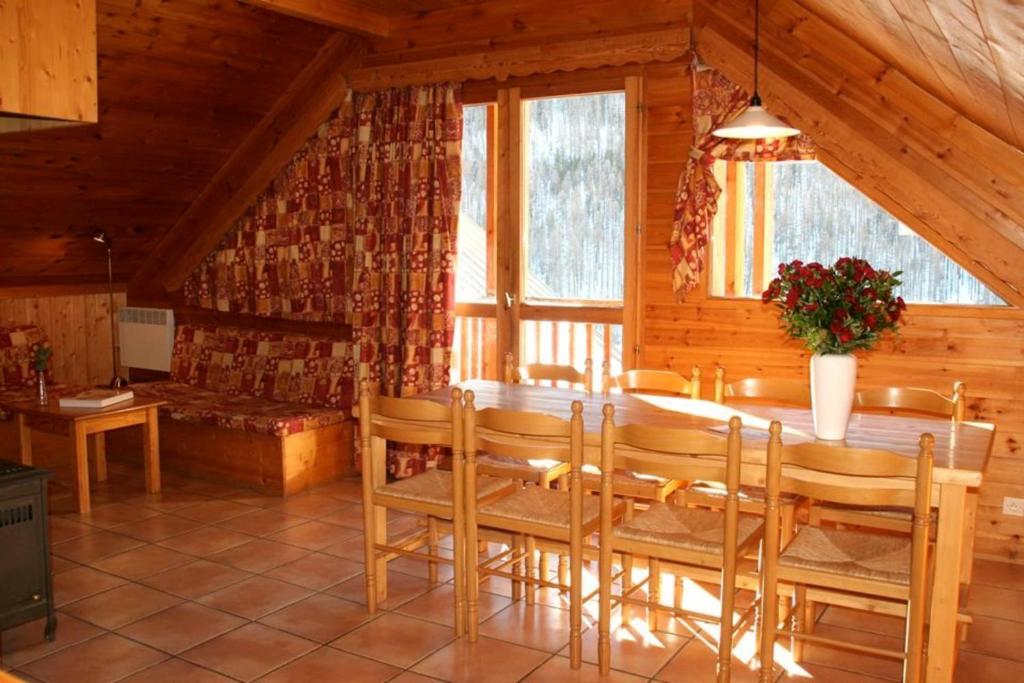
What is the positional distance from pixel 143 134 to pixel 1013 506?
16.2 feet

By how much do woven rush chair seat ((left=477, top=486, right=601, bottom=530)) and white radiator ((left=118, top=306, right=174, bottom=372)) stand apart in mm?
3987

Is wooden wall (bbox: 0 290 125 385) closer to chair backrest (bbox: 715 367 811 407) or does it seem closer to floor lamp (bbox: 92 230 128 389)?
floor lamp (bbox: 92 230 128 389)

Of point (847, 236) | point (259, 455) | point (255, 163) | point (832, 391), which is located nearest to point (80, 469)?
point (259, 455)

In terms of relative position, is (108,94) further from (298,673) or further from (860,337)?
(860,337)

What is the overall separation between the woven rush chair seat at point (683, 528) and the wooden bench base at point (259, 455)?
258 centimetres

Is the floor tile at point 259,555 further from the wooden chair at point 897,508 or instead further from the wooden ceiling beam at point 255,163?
the wooden ceiling beam at point 255,163

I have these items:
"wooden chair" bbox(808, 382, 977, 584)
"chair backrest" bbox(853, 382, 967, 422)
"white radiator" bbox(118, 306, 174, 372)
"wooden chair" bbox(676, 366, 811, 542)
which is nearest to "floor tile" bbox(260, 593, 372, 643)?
"wooden chair" bbox(676, 366, 811, 542)

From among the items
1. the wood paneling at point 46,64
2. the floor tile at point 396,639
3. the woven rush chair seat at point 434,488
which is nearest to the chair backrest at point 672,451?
the woven rush chair seat at point 434,488

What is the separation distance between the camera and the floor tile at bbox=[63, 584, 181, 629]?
11.7ft

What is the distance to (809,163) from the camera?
14.6ft

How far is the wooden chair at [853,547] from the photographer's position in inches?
103

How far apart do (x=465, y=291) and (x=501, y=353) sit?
49 cm

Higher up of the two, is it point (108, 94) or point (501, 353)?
point (108, 94)

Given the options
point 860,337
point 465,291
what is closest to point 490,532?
point 860,337
